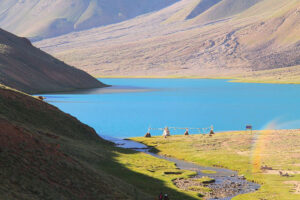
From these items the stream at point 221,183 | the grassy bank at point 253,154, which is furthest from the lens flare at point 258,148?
the stream at point 221,183

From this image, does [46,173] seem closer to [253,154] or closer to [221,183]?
[221,183]

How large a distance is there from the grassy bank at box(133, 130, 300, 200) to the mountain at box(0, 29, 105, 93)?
304 feet

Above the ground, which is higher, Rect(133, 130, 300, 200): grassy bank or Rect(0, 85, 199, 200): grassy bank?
Rect(133, 130, 300, 200): grassy bank

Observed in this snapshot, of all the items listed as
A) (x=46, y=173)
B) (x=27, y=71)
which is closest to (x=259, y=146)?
(x=46, y=173)

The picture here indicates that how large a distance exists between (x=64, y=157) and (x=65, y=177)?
4273 millimetres

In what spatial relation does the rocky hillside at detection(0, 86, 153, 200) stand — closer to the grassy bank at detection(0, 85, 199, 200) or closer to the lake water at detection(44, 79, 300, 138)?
the grassy bank at detection(0, 85, 199, 200)

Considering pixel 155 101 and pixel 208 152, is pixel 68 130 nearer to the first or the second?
pixel 208 152

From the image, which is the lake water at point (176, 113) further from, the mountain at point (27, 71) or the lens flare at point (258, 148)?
the mountain at point (27, 71)

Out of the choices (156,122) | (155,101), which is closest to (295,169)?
(156,122)

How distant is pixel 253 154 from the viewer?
2436 inches

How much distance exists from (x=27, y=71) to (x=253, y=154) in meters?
128

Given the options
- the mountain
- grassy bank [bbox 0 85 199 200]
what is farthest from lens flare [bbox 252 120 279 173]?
the mountain

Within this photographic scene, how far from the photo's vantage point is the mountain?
533ft

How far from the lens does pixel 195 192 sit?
1666 inches
